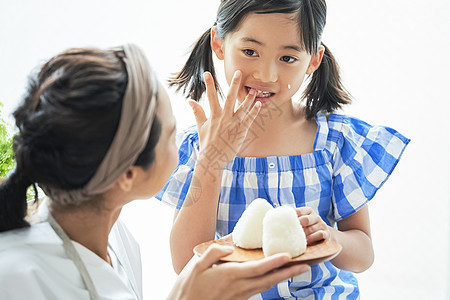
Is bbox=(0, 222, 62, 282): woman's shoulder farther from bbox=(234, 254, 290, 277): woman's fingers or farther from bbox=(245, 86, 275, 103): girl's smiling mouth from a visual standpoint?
bbox=(245, 86, 275, 103): girl's smiling mouth

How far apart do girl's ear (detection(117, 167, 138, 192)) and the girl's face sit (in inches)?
17.4

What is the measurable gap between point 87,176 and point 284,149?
634 mm

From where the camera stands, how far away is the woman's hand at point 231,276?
2.67 feet

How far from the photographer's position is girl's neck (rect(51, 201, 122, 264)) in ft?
2.86

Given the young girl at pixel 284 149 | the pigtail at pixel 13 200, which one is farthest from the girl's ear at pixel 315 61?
the pigtail at pixel 13 200

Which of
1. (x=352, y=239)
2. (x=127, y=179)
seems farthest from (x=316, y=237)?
(x=127, y=179)

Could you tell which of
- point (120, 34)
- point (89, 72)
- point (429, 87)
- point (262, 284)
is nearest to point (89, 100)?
point (89, 72)

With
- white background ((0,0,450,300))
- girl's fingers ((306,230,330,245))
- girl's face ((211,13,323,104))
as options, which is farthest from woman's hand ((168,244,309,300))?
white background ((0,0,450,300))

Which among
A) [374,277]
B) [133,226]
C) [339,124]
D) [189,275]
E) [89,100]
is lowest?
[374,277]

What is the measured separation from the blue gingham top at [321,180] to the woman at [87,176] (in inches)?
14.4

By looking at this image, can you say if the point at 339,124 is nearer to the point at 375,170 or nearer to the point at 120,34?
the point at 375,170

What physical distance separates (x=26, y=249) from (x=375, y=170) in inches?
33.7

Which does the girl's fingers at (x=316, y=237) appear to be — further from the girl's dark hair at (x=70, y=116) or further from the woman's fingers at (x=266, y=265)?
the girl's dark hair at (x=70, y=116)

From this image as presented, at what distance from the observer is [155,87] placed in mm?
833
